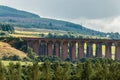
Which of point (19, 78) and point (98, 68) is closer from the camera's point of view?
point (19, 78)

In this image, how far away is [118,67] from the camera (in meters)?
134

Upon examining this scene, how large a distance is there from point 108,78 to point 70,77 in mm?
10373

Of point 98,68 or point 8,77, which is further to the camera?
point 98,68

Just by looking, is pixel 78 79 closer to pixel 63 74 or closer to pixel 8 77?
pixel 63 74

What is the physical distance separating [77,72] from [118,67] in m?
12.5

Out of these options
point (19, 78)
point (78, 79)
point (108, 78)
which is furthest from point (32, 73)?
point (108, 78)

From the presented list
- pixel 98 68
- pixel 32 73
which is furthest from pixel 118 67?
pixel 32 73

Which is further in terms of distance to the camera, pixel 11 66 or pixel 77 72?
pixel 77 72

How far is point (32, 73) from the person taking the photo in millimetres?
124188

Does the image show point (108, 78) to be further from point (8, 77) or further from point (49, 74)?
point (8, 77)

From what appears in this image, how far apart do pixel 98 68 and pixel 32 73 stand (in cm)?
1966

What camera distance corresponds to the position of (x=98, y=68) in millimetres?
131750

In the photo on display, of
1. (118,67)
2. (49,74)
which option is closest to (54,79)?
(49,74)

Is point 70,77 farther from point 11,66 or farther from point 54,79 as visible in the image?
point 11,66
